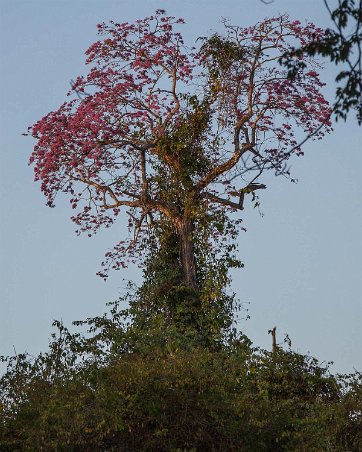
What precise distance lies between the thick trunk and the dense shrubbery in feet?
13.6

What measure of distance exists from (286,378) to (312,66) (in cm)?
619

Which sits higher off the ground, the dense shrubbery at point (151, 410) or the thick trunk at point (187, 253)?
the thick trunk at point (187, 253)

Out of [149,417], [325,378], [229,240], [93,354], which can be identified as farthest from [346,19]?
[229,240]

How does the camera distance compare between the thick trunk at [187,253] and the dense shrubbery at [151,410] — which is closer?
the dense shrubbery at [151,410]

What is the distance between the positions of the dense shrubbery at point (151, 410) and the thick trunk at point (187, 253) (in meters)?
4.14

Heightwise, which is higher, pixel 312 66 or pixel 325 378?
pixel 312 66

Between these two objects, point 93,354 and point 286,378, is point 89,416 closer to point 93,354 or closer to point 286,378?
point 93,354

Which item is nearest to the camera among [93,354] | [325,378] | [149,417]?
[149,417]

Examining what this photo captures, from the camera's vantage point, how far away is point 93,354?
12.5m

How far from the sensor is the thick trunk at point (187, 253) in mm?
16891

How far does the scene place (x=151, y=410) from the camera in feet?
33.7

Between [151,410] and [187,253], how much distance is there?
6965mm

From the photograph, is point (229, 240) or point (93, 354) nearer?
point (93, 354)

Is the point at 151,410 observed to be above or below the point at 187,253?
below
